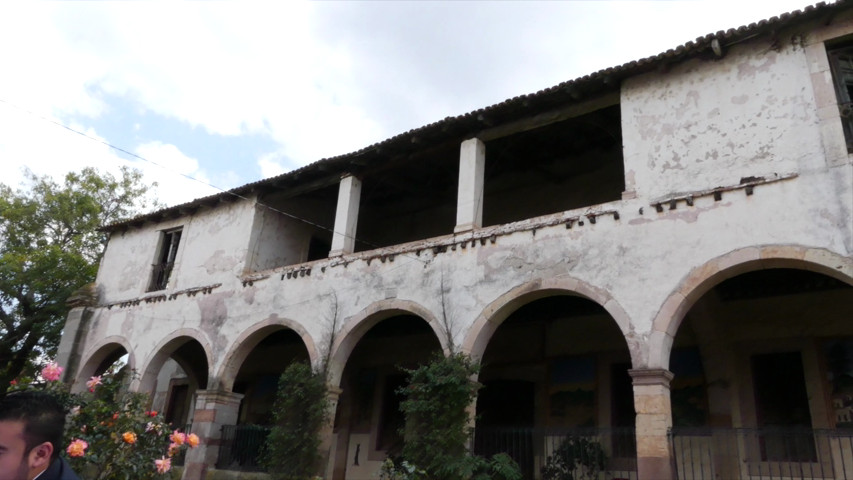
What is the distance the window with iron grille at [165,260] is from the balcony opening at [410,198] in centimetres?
449

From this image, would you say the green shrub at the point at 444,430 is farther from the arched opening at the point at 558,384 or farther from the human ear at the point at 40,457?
the human ear at the point at 40,457

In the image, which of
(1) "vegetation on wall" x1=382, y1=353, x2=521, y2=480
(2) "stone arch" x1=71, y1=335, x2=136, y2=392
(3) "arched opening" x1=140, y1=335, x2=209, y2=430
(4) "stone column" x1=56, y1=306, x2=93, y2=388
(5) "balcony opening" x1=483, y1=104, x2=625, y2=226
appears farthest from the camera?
(3) "arched opening" x1=140, y1=335, x2=209, y2=430

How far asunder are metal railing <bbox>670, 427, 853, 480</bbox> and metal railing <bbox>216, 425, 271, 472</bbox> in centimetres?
738

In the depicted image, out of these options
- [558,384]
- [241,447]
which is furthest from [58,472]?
[241,447]

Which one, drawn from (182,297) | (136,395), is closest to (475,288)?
(136,395)

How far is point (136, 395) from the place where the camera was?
8852mm

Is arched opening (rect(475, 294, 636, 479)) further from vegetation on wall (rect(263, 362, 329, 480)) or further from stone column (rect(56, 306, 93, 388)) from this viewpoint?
stone column (rect(56, 306, 93, 388))

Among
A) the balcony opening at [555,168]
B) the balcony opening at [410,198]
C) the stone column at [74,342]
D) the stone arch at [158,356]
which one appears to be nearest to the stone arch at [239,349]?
the stone arch at [158,356]

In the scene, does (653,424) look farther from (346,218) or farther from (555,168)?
(346,218)

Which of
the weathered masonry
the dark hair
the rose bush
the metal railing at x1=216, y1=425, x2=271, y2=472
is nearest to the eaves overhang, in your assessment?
the weathered masonry

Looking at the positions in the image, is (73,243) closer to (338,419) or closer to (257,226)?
(257,226)

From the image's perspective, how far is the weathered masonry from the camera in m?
8.23

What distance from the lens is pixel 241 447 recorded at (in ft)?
40.6

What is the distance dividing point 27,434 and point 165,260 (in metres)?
14.5
